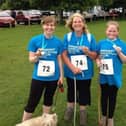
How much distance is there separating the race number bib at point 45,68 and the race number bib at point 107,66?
0.74 meters

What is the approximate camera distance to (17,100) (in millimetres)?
9023

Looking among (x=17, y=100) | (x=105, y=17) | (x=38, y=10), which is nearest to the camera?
(x=17, y=100)

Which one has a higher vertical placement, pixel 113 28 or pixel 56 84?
pixel 113 28

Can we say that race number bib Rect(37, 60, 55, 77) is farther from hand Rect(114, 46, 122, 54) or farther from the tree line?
the tree line

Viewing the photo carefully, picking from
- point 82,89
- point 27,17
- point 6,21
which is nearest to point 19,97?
point 82,89

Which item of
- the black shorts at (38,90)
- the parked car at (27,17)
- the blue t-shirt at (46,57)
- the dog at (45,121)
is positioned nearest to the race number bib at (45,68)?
the blue t-shirt at (46,57)

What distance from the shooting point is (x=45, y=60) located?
6.37 m

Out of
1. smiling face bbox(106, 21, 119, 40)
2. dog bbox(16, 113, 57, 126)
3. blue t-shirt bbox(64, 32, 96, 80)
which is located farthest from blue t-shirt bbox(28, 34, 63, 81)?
dog bbox(16, 113, 57, 126)

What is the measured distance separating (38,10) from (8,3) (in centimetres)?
398

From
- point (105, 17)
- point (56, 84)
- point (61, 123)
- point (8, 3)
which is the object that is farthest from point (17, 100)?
point (105, 17)

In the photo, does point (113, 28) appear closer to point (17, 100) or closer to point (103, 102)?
point (103, 102)

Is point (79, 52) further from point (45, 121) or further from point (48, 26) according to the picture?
point (45, 121)

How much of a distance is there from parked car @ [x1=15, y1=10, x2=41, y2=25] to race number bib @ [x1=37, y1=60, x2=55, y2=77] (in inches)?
1496

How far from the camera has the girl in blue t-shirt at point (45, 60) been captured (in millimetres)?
6305
